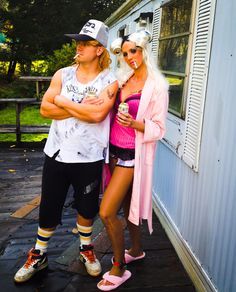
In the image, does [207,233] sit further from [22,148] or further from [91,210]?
[22,148]

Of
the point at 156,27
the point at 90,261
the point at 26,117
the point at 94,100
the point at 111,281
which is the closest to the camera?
the point at 94,100

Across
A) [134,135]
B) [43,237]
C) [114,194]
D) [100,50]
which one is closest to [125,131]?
[134,135]

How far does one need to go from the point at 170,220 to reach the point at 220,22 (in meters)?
2.17

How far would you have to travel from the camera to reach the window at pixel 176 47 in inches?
142

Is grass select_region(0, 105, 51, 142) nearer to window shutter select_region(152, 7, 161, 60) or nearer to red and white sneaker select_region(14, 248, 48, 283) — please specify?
window shutter select_region(152, 7, 161, 60)

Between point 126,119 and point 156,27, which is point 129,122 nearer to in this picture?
point 126,119

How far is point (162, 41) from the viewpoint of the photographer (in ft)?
15.2

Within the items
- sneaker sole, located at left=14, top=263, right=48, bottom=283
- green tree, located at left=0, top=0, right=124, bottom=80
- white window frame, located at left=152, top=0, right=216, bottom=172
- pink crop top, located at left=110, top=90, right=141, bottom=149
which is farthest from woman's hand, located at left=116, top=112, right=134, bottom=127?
green tree, located at left=0, top=0, right=124, bottom=80

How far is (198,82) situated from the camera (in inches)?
122

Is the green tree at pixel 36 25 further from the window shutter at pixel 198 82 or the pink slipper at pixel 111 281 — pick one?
the pink slipper at pixel 111 281

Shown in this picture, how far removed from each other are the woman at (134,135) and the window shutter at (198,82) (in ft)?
1.36

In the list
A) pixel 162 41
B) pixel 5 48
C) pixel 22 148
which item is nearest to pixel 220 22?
pixel 162 41

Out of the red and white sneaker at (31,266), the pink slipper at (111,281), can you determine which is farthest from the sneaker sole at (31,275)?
the pink slipper at (111,281)

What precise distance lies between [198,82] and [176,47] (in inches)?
42.4
